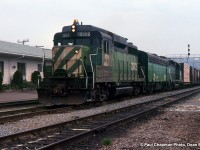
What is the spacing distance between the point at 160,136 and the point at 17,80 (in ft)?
71.7

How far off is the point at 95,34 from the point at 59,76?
2.61m

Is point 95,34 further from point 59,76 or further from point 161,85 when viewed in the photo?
point 161,85

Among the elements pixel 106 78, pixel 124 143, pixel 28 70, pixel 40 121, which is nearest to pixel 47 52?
pixel 28 70

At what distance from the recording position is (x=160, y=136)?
26.6 ft

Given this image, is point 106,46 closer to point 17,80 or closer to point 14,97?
point 14,97

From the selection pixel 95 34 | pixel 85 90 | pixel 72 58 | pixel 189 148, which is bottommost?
pixel 189 148

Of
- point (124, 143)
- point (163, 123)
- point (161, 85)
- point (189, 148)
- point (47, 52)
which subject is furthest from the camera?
point (47, 52)

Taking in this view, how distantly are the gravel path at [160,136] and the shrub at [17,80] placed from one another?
19.1m

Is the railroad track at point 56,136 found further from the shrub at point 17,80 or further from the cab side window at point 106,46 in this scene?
the shrub at point 17,80

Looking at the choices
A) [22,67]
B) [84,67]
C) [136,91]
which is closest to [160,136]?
[84,67]

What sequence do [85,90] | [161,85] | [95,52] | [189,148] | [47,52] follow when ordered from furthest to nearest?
[47,52], [161,85], [95,52], [85,90], [189,148]

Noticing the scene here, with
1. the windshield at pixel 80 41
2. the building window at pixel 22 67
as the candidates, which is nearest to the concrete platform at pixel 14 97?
the windshield at pixel 80 41

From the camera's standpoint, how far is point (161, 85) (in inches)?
1225

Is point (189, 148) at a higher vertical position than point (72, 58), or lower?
lower
